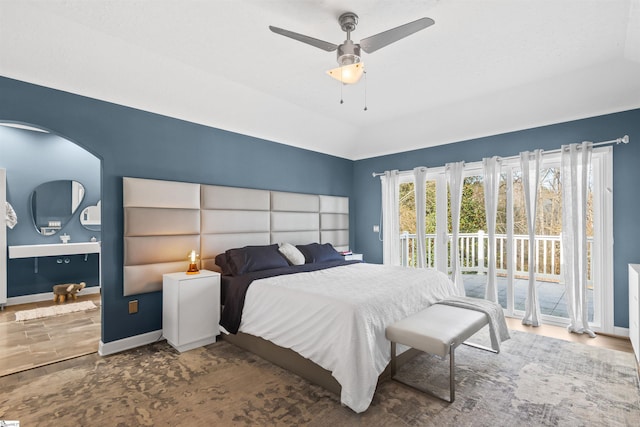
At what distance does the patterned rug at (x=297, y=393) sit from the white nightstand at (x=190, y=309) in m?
0.23

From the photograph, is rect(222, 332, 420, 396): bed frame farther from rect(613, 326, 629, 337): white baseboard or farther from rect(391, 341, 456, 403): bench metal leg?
rect(613, 326, 629, 337): white baseboard

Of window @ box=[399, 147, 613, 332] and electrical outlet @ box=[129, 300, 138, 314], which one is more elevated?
window @ box=[399, 147, 613, 332]

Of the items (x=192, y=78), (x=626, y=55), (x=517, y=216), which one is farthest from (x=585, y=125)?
(x=192, y=78)

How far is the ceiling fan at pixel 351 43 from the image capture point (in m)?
2.13

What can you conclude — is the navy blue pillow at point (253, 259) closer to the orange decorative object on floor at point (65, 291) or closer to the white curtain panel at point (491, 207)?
the white curtain panel at point (491, 207)

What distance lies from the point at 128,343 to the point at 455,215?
4.48 m

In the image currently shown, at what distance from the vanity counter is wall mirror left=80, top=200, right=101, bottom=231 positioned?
0.46 metres

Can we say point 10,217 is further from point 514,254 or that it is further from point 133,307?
point 514,254

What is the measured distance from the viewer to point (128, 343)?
327 cm

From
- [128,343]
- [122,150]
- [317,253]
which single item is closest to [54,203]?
[122,150]

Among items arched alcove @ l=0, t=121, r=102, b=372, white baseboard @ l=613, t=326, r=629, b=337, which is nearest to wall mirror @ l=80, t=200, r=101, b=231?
arched alcove @ l=0, t=121, r=102, b=372

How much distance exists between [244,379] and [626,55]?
4.57m

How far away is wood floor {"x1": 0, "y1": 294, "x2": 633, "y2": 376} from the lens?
298 centimetres

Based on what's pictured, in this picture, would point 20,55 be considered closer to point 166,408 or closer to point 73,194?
point 166,408
